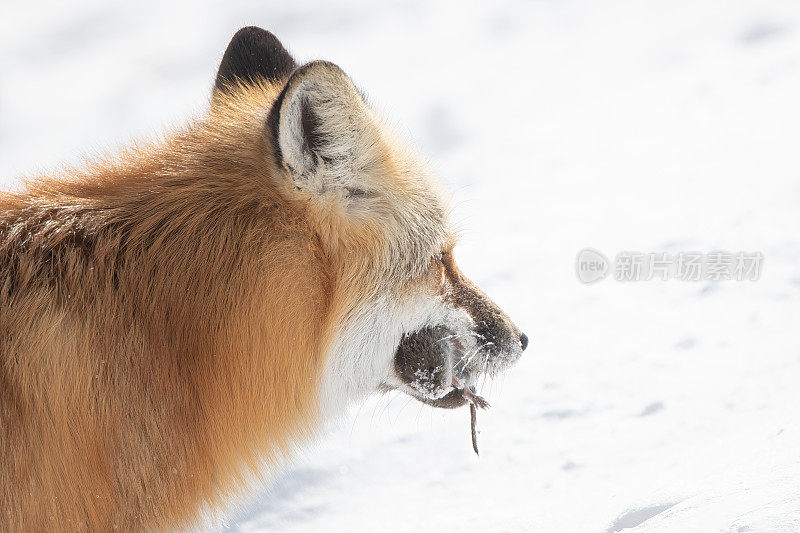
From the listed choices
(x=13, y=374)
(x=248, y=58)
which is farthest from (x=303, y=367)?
(x=248, y=58)

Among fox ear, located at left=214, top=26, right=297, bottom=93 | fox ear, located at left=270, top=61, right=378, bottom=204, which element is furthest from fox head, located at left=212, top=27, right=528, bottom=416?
fox ear, located at left=214, top=26, right=297, bottom=93

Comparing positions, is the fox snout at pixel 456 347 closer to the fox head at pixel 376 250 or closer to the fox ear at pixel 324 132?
the fox head at pixel 376 250

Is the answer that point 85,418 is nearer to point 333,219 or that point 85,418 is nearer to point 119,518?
point 119,518

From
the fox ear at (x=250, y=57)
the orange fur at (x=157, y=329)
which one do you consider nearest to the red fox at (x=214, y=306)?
the orange fur at (x=157, y=329)

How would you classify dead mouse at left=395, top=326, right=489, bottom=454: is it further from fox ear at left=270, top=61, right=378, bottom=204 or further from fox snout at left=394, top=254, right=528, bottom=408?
fox ear at left=270, top=61, right=378, bottom=204

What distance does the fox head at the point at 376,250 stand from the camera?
2.35 meters

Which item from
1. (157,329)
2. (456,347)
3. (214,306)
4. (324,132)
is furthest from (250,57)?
(456,347)

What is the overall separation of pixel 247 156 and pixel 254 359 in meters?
0.72

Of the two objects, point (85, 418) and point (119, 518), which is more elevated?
point (85, 418)

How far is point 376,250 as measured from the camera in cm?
256

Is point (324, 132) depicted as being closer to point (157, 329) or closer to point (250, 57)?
point (157, 329)

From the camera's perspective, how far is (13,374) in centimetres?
208

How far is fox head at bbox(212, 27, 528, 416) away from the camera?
2350 millimetres

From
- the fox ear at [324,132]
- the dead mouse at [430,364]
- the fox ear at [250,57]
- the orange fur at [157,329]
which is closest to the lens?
the orange fur at [157,329]
